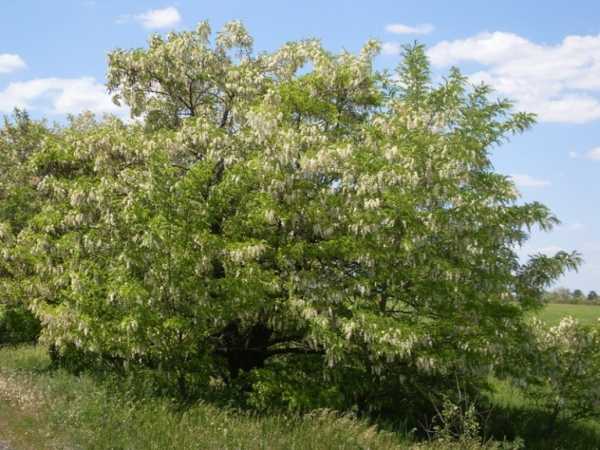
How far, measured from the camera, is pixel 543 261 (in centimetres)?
1777

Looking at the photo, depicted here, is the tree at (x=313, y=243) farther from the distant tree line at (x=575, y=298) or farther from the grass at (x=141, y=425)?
the distant tree line at (x=575, y=298)

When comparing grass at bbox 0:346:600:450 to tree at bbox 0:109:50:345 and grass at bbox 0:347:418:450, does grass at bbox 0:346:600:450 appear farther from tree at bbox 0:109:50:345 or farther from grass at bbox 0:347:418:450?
tree at bbox 0:109:50:345

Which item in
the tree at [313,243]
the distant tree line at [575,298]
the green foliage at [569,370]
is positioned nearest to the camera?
the tree at [313,243]

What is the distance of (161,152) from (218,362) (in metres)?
5.76

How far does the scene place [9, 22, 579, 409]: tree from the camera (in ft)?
50.0

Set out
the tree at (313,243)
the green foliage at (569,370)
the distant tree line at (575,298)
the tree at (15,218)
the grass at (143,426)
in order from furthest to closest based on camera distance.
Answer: the distant tree line at (575,298), the tree at (15,218), the green foliage at (569,370), the tree at (313,243), the grass at (143,426)

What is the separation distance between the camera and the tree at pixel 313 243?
15.2m

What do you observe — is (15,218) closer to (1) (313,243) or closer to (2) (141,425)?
(1) (313,243)

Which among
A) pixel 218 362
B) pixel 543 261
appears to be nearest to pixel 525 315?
pixel 543 261

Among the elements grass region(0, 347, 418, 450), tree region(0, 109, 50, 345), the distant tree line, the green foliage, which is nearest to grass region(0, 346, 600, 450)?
grass region(0, 347, 418, 450)

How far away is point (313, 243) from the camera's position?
16.6m

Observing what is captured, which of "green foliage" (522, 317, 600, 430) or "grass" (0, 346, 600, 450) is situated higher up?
"green foliage" (522, 317, 600, 430)

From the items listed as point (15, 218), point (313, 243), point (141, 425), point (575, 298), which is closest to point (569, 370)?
point (313, 243)

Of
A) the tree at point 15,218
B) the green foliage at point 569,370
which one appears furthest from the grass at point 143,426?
Answer: the tree at point 15,218
